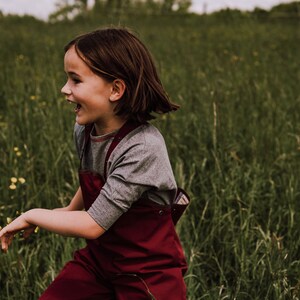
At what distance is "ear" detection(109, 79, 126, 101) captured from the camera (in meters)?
1.57

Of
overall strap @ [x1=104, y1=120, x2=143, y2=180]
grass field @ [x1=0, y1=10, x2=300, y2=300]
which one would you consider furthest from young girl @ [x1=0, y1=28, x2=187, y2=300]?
grass field @ [x1=0, y1=10, x2=300, y2=300]

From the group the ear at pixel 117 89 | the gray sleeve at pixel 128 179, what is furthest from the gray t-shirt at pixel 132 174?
the ear at pixel 117 89

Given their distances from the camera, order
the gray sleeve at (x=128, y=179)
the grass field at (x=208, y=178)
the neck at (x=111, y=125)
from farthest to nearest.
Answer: the grass field at (x=208, y=178) → the neck at (x=111, y=125) → the gray sleeve at (x=128, y=179)

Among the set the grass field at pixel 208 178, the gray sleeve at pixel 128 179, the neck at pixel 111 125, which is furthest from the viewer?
the grass field at pixel 208 178

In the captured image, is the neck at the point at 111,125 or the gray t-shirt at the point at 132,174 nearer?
the gray t-shirt at the point at 132,174

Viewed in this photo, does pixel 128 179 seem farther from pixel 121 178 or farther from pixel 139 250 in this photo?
pixel 139 250

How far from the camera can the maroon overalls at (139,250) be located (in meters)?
1.59

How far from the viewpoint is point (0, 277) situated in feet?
7.36

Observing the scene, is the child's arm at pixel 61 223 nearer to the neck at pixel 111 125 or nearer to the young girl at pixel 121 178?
the young girl at pixel 121 178

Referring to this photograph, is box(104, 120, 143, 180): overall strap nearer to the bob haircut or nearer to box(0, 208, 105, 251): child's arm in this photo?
the bob haircut

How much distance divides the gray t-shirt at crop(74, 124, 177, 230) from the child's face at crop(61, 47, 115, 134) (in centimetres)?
8

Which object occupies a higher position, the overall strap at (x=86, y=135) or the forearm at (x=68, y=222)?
the overall strap at (x=86, y=135)

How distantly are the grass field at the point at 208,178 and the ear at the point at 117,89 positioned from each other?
692mm

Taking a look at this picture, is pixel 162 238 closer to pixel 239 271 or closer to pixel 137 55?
pixel 137 55
